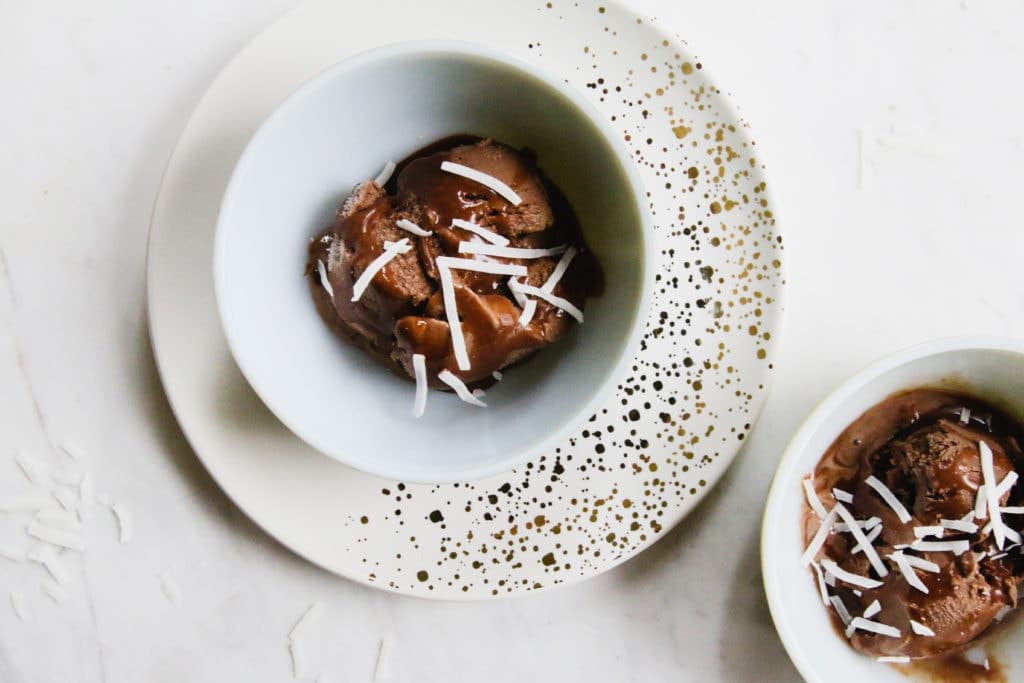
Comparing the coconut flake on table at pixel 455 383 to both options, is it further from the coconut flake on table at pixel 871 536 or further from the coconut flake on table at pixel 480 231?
the coconut flake on table at pixel 871 536

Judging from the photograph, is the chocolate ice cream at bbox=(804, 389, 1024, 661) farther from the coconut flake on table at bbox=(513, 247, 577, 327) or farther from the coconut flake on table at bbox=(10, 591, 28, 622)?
the coconut flake on table at bbox=(10, 591, 28, 622)

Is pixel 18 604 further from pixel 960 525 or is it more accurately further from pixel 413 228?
pixel 960 525

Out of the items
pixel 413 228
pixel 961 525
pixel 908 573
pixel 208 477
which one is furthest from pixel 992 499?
pixel 208 477

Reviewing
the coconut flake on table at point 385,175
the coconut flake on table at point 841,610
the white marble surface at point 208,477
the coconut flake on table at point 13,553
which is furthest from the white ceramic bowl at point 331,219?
the coconut flake on table at point 13,553

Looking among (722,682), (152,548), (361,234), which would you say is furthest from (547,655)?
(361,234)

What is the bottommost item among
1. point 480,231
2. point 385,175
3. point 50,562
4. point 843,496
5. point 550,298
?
point 50,562

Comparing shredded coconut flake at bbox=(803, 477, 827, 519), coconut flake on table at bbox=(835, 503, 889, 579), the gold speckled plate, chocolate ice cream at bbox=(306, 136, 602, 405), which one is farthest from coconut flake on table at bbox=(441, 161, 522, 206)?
coconut flake on table at bbox=(835, 503, 889, 579)
